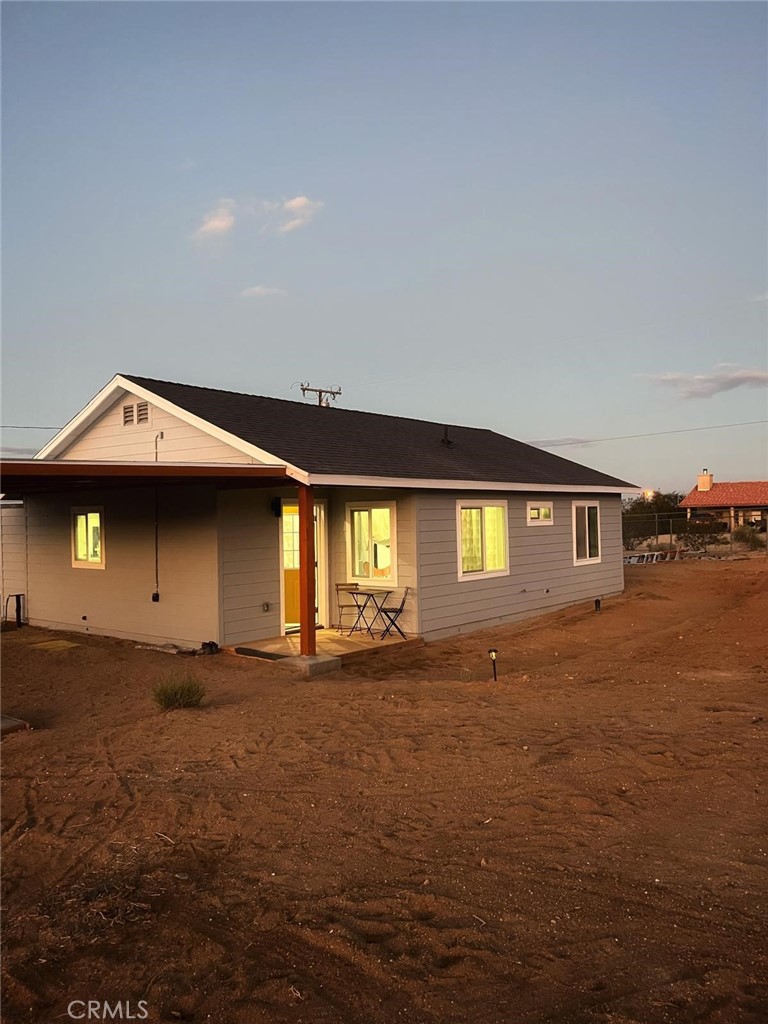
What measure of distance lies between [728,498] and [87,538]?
3925 cm

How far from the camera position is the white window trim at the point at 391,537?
38.7 ft

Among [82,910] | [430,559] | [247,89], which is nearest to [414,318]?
[247,89]

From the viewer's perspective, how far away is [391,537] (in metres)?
11.9

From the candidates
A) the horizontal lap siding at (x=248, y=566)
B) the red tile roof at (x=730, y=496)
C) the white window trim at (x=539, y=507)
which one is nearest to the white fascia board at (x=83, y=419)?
the horizontal lap siding at (x=248, y=566)

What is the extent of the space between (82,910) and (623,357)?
25.3 m

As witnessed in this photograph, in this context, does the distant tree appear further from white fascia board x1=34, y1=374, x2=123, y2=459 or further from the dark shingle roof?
white fascia board x1=34, y1=374, x2=123, y2=459

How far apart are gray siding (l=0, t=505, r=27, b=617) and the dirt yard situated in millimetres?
8028

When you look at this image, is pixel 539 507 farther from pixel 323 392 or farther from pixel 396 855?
pixel 323 392

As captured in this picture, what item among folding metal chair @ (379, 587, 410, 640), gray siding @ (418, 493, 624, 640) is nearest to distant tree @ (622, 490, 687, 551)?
gray siding @ (418, 493, 624, 640)

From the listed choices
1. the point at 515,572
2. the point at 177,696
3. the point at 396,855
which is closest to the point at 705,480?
the point at 515,572

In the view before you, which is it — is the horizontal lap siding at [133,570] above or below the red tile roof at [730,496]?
below

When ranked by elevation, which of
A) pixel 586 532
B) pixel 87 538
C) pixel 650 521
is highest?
pixel 650 521

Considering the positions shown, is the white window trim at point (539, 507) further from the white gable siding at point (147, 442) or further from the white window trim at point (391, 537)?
the white gable siding at point (147, 442)

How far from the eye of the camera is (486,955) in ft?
9.64
